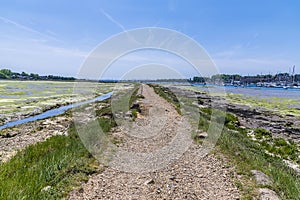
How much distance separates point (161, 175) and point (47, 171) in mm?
3083

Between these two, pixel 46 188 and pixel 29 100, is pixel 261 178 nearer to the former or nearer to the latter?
pixel 46 188

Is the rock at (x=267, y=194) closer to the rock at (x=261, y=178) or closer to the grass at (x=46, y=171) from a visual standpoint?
the rock at (x=261, y=178)

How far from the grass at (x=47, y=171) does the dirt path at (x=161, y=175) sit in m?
0.40

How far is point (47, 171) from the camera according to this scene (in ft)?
19.9

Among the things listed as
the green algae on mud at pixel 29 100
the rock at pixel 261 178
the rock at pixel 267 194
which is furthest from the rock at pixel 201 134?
the green algae on mud at pixel 29 100

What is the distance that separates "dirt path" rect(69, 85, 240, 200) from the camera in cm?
557

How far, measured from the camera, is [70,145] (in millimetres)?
8859

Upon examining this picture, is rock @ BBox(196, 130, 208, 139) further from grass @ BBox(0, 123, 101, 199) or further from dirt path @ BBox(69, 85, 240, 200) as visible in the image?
grass @ BBox(0, 123, 101, 199)

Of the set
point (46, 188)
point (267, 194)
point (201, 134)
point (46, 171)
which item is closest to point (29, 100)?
point (201, 134)

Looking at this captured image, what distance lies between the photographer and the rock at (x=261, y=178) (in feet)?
19.1

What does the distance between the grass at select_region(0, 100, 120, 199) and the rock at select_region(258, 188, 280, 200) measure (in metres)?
4.33

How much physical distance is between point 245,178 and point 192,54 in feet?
21.0

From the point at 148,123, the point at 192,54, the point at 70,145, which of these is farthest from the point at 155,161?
the point at 148,123

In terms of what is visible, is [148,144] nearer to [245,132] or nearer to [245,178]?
[245,178]
